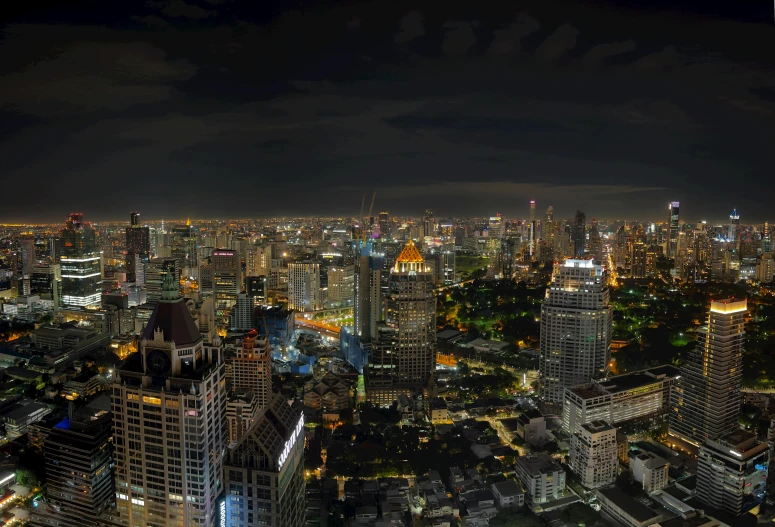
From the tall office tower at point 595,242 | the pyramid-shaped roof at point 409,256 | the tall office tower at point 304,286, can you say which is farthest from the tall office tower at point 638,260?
the tall office tower at point 304,286

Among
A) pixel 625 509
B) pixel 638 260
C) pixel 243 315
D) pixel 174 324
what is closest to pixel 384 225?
pixel 243 315

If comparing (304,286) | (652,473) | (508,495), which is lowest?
(508,495)

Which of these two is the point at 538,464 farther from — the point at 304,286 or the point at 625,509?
the point at 304,286

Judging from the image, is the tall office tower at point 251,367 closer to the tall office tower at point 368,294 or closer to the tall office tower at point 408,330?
the tall office tower at point 408,330

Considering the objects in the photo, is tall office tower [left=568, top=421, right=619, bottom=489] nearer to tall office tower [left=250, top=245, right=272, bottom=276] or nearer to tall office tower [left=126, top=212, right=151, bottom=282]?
tall office tower [left=126, top=212, right=151, bottom=282]

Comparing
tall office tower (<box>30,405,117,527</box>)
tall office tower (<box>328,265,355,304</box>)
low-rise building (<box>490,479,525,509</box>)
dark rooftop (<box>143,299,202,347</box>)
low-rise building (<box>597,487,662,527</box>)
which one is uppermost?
dark rooftop (<box>143,299,202,347</box>)

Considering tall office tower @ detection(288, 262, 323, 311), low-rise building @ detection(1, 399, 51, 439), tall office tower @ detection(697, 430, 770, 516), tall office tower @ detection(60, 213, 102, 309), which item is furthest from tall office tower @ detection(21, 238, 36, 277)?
tall office tower @ detection(697, 430, 770, 516)
